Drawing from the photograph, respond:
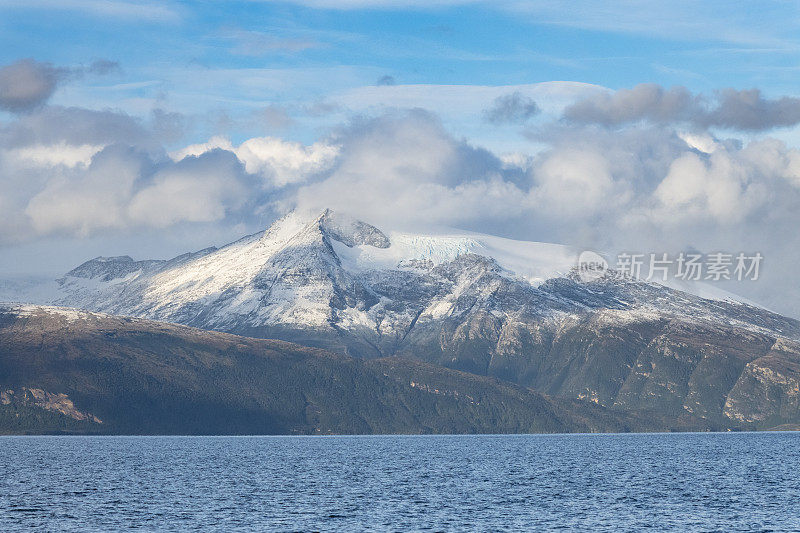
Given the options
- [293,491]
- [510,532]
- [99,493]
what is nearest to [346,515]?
[510,532]

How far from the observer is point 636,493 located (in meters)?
191

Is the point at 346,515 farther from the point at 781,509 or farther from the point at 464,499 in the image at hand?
the point at 781,509

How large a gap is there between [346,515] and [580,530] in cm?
3681

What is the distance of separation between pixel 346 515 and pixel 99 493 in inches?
2320

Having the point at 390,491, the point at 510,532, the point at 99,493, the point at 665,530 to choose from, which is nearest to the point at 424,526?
the point at 510,532

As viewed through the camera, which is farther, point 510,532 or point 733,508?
point 733,508

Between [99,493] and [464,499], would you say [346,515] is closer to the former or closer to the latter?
[464,499]

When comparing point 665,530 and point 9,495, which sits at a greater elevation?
point 665,530

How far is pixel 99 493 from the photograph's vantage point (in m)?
190

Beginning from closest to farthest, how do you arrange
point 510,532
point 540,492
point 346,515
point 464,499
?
1. point 510,532
2. point 346,515
3. point 464,499
4. point 540,492

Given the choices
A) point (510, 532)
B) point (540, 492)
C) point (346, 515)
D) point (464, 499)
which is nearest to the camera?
point (510, 532)

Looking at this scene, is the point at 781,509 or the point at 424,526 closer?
the point at 424,526

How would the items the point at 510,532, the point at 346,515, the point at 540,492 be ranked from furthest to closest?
1. the point at 540,492
2. the point at 346,515
3. the point at 510,532

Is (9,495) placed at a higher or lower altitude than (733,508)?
lower
